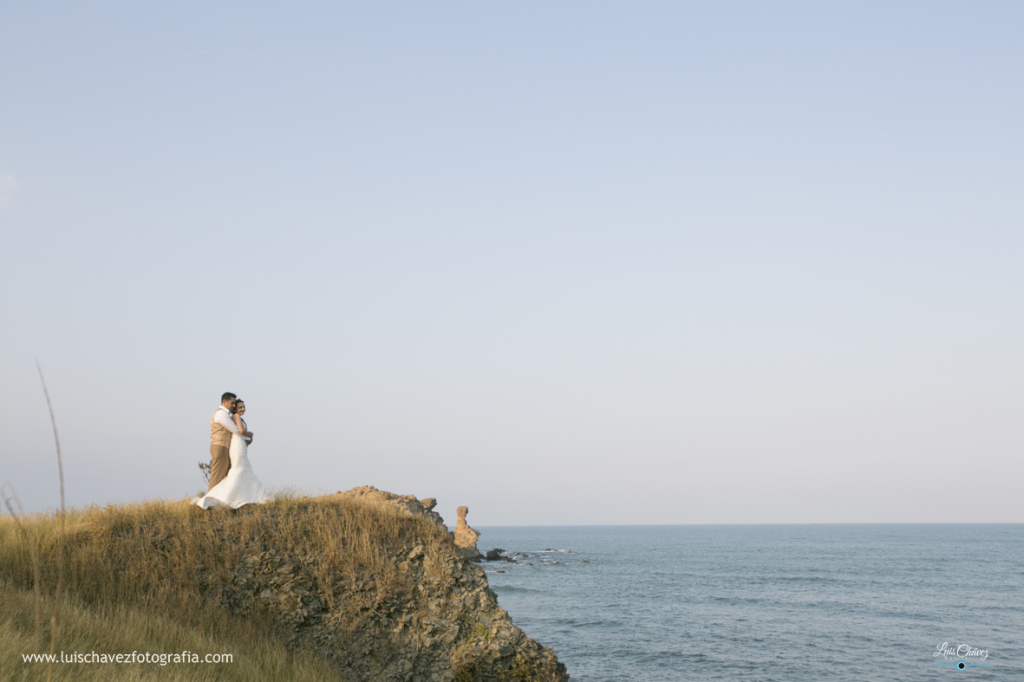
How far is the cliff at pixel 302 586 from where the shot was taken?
1250cm

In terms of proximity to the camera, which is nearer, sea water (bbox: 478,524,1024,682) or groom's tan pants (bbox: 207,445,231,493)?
groom's tan pants (bbox: 207,445,231,493)

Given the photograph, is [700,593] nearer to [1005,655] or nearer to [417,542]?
[1005,655]

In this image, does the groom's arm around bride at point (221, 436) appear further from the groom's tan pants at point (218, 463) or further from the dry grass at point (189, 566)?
the dry grass at point (189, 566)

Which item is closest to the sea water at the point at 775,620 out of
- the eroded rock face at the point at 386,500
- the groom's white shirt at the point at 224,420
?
the eroded rock face at the point at 386,500

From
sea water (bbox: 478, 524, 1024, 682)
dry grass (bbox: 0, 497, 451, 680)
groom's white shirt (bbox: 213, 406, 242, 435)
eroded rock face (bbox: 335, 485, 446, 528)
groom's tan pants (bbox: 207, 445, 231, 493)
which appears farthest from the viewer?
sea water (bbox: 478, 524, 1024, 682)

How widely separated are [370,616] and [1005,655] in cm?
4016

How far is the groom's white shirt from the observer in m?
14.5

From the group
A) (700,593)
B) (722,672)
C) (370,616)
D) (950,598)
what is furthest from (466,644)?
(950,598)

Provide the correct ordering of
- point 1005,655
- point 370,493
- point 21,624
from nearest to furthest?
point 21,624, point 370,493, point 1005,655

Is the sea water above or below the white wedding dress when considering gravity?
below

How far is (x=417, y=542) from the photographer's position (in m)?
14.7

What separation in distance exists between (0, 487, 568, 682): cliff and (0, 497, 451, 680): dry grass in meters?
0.03
